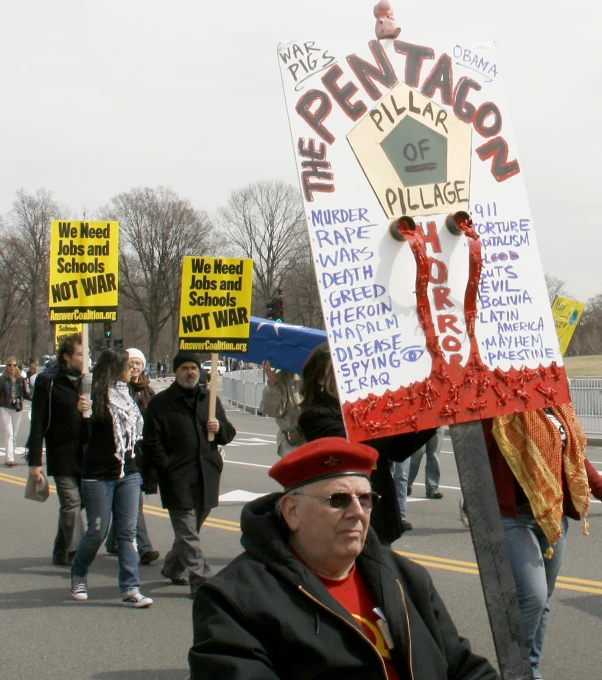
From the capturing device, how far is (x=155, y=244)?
77.1 m

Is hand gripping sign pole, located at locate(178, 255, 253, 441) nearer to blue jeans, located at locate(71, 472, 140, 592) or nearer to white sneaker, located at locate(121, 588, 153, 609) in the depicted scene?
blue jeans, located at locate(71, 472, 140, 592)

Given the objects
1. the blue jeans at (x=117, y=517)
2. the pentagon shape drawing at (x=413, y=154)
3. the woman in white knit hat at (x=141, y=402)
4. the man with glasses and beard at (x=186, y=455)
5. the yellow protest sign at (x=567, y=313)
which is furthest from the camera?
the yellow protest sign at (x=567, y=313)

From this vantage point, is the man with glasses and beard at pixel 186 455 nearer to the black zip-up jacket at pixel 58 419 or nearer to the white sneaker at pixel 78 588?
the white sneaker at pixel 78 588

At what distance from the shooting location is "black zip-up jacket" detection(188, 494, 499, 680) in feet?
8.61

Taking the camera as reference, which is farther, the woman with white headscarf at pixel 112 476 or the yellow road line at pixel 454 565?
the yellow road line at pixel 454 565

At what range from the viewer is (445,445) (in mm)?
20531

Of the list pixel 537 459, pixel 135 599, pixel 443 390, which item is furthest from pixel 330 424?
pixel 135 599

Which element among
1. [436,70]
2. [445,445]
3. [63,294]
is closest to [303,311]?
[445,445]

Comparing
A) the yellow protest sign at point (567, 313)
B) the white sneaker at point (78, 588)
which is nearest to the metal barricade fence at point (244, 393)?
the yellow protest sign at point (567, 313)

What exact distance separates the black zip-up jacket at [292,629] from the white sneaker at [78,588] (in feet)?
15.7

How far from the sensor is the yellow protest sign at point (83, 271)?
862 cm

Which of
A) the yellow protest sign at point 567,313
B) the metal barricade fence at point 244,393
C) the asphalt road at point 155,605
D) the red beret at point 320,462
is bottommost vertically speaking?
the asphalt road at point 155,605

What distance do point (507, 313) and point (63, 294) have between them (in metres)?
5.99

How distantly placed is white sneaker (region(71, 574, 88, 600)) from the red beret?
4797mm
